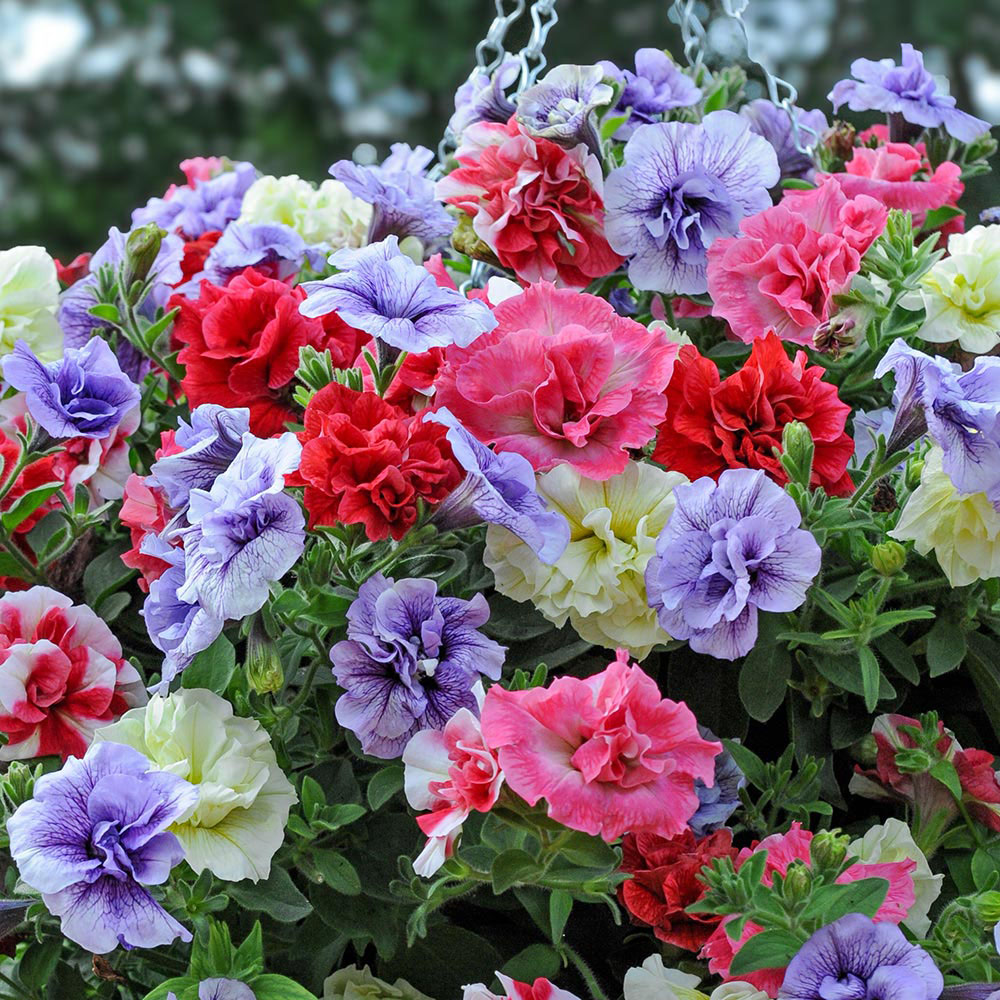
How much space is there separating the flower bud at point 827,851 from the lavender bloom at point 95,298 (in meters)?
0.51

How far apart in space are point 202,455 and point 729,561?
9.7 inches

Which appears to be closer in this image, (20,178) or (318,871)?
(318,871)

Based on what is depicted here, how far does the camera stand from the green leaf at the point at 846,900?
552 mm

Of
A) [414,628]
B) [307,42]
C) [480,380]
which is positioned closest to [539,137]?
[480,380]

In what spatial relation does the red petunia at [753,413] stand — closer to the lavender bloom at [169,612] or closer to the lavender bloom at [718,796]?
the lavender bloom at [718,796]

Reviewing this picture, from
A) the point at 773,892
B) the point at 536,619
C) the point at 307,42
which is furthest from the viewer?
the point at 307,42

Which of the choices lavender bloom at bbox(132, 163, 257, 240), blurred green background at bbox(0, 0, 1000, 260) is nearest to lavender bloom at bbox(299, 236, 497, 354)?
lavender bloom at bbox(132, 163, 257, 240)

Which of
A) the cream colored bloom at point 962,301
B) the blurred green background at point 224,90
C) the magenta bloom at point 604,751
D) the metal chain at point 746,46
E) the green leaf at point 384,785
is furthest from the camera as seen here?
the blurred green background at point 224,90

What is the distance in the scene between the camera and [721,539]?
1.99ft

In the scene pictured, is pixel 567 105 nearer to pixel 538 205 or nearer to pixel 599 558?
pixel 538 205

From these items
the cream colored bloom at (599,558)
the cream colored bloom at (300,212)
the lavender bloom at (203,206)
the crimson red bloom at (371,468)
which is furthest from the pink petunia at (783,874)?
the lavender bloom at (203,206)

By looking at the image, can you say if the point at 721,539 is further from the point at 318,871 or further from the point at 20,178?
the point at 20,178

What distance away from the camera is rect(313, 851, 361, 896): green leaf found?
2.05 ft

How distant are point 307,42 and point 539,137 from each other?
2.97m
